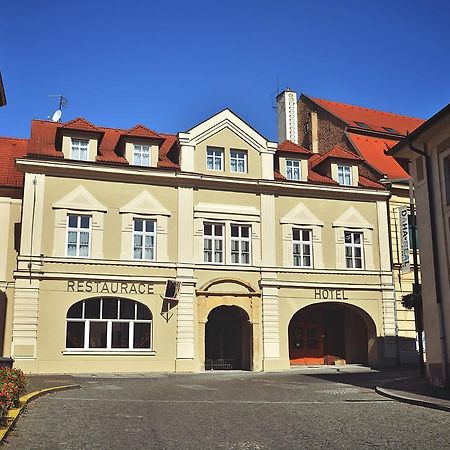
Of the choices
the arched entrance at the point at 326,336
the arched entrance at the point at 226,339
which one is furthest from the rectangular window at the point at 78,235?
the arched entrance at the point at 326,336

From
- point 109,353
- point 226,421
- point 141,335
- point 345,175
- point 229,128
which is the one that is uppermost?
point 229,128

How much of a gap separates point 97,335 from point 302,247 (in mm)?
10193

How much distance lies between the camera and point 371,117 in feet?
135

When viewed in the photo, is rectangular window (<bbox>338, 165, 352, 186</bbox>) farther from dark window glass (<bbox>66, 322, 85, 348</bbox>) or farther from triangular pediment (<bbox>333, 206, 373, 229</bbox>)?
dark window glass (<bbox>66, 322, 85, 348</bbox>)

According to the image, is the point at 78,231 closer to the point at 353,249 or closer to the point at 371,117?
the point at 353,249

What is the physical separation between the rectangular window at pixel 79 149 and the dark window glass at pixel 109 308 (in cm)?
622

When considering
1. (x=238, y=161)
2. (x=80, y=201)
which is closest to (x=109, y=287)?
(x=80, y=201)

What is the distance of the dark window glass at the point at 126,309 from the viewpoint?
27.5 metres

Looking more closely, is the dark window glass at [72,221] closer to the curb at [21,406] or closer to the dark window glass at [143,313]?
the dark window glass at [143,313]

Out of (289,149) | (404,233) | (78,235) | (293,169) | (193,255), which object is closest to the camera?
(78,235)

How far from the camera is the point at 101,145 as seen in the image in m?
30.3

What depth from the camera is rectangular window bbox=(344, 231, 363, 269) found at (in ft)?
102

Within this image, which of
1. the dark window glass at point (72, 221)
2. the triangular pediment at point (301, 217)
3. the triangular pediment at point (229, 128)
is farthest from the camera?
the triangular pediment at point (301, 217)

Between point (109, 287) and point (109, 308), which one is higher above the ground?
point (109, 287)
